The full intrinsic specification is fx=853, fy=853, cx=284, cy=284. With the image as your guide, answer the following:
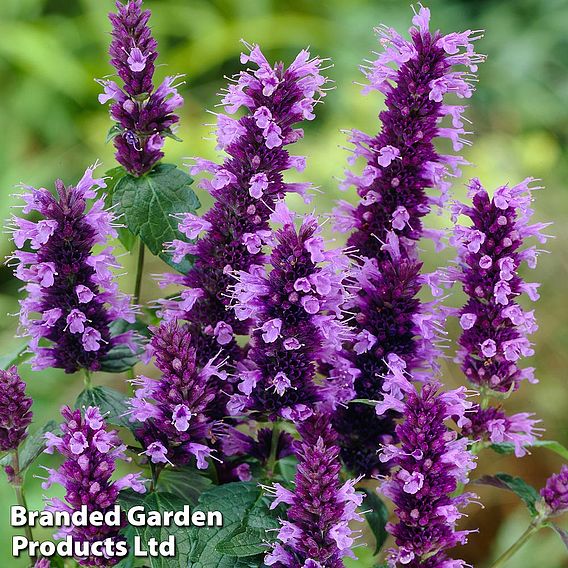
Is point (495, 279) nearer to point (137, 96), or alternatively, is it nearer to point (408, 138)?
point (408, 138)

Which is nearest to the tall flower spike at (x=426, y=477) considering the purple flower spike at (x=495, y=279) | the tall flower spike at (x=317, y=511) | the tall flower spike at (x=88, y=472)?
the tall flower spike at (x=317, y=511)

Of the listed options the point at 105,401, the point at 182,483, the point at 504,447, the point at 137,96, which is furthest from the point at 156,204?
the point at 504,447

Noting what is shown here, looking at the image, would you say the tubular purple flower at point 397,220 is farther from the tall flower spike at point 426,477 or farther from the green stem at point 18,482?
the green stem at point 18,482

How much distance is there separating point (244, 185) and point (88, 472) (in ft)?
1.25

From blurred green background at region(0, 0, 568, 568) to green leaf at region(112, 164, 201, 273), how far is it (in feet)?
6.14

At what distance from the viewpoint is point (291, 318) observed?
3.17 ft

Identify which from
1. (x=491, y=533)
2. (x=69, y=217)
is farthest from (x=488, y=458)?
(x=69, y=217)

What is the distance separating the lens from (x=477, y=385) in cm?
118

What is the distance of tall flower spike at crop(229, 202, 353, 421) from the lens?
0.94m

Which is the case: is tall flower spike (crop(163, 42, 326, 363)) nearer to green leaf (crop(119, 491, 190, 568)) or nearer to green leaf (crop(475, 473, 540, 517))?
green leaf (crop(119, 491, 190, 568))

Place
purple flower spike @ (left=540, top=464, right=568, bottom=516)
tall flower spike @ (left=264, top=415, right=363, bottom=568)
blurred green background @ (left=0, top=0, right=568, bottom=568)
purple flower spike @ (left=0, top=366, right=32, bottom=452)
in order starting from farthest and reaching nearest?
blurred green background @ (left=0, top=0, right=568, bottom=568) → purple flower spike @ (left=540, top=464, right=568, bottom=516) → purple flower spike @ (left=0, top=366, right=32, bottom=452) → tall flower spike @ (left=264, top=415, right=363, bottom=568)

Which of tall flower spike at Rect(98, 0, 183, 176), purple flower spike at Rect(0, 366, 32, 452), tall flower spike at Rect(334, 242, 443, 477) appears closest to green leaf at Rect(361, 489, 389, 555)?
tall flower spike at Rect(334, 242, 443, 477)

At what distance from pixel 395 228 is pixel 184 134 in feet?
9.80

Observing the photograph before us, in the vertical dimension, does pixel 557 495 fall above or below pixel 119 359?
below
